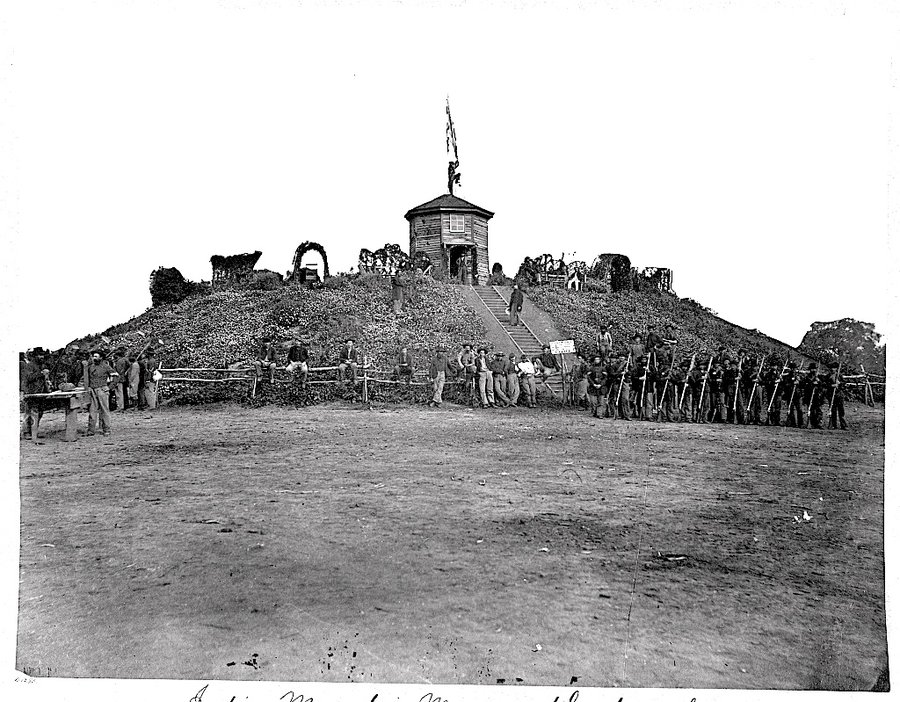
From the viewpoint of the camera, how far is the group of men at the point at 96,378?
8797mm

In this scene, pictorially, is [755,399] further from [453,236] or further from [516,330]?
[453,236]

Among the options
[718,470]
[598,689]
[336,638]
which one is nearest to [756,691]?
[598,689]

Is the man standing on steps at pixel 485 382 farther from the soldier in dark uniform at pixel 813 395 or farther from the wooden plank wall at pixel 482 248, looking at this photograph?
the soldier in dark uniform at pixel 813 395

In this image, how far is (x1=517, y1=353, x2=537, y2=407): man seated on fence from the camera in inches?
391

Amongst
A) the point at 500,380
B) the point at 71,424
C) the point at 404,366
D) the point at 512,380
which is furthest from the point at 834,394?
the point at 71,424

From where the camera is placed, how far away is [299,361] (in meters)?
10.2

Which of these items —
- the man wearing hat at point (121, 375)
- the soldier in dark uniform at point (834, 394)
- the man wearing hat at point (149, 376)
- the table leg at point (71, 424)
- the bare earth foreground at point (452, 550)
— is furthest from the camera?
the man wearing hat at point (149, 376)

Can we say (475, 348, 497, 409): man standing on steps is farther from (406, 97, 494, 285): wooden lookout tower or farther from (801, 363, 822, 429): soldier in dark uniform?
(801, 363, 822, 429): soldier in dark uniform

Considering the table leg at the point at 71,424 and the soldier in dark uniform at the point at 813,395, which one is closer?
the table leg at the point at 71,424

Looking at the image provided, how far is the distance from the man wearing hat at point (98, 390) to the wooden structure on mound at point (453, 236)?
4.60m

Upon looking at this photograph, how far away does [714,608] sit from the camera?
6.68 m

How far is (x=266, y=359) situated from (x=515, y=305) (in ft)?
12.2

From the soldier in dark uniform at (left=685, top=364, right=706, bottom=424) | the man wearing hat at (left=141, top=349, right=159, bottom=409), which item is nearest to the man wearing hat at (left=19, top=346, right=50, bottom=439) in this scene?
the man wearing hat at (left=141, top=349, right=159, bottom=409)

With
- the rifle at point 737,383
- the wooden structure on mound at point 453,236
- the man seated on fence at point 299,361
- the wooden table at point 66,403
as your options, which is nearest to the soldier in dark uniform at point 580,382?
the rifle at point 737,383
